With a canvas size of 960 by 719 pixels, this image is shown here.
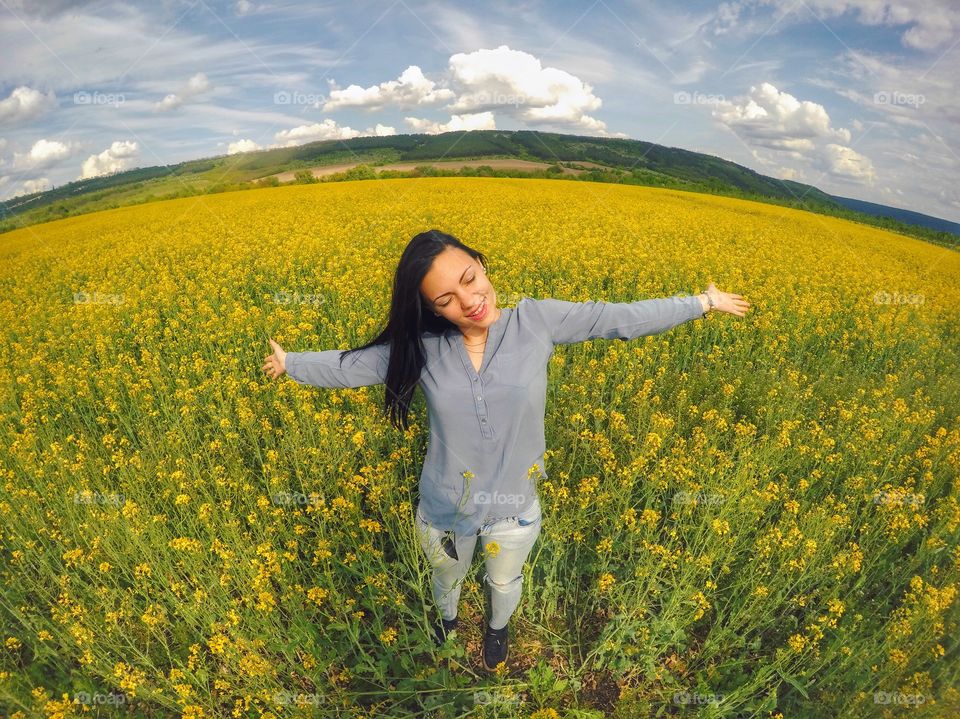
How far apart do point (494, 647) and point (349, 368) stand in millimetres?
1670

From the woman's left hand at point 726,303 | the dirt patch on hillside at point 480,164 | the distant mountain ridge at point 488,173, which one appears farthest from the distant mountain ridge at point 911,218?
the woman's left hand at point 726,303

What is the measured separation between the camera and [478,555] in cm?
279

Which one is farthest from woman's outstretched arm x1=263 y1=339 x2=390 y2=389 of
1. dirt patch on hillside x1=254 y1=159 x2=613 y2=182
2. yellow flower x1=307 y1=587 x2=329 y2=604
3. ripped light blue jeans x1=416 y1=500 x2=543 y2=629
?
dirt patch on hillside x1=254 y1=159 x2=613 y2=182

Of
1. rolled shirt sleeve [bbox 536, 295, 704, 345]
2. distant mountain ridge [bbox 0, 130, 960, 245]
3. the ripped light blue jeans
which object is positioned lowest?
the ripped light blue jeans

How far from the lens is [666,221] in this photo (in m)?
14.6

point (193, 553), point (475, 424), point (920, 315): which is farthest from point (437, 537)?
point (920, 315)

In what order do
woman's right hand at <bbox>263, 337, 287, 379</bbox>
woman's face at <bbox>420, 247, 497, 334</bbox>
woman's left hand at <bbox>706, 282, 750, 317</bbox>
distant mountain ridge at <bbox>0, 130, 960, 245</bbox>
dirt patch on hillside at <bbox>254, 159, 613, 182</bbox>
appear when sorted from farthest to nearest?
dirt patch on hillside at <bbox>254, 159, 613, 182</bbox> → distant mountain ridge at <bbox>0, 130, 960, 245</bbox> → woman's right hand at <bbox>263, 337, 287, 379</bbox> → woman's left hand at <bbox>706, 282, 750, 317</bbox> → woman's face at <bbox>420, 247, 497, 334</bbox>

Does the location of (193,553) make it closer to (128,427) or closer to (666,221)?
(128,427)

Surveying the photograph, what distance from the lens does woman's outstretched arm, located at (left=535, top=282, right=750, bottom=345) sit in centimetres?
205

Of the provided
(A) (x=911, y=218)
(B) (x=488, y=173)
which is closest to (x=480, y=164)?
(B) (x=488, y=173)

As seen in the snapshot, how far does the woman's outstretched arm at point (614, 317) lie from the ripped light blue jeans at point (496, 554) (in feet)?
2.90

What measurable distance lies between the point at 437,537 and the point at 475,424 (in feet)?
2.10

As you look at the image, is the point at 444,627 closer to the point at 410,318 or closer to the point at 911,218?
the point at 410,318

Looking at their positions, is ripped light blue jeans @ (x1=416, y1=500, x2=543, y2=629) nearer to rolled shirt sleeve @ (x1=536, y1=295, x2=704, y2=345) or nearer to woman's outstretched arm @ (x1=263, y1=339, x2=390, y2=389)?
woman's outstretched arm @ (x1=263, y1=339, x2=390, y2=389)
